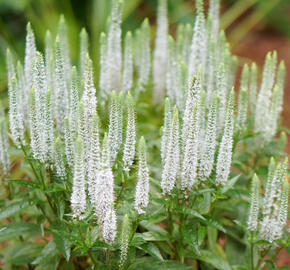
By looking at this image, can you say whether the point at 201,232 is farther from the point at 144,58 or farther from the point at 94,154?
the point at 144,58

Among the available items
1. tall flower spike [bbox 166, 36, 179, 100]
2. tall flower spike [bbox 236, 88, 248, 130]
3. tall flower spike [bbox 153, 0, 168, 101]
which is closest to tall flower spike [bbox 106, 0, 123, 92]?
tall flower spike [bbox 166, 36, 179, 100]

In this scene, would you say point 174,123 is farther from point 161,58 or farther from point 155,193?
point 161,58

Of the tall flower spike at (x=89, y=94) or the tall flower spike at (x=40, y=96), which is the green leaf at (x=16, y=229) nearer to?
the tall flower spike at (x=40, y=96)

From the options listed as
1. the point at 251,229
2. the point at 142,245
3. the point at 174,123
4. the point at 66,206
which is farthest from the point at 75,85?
the point at 251,229

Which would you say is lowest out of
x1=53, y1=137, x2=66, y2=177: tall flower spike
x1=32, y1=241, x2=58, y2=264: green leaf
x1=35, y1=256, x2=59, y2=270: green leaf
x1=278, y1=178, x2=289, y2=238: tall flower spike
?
x1=35, y1=256, x2=59, y2=270: green leaf

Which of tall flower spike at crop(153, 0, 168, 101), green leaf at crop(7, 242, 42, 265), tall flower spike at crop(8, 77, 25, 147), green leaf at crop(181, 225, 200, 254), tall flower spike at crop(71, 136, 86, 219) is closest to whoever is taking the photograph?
tall flower spike at crop(71, 136, 86, 219)

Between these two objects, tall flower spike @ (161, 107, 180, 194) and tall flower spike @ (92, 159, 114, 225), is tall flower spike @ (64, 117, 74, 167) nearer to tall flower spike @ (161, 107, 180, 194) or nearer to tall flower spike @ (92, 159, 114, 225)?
tall flower spike @ (92, 159, 114, 225)
